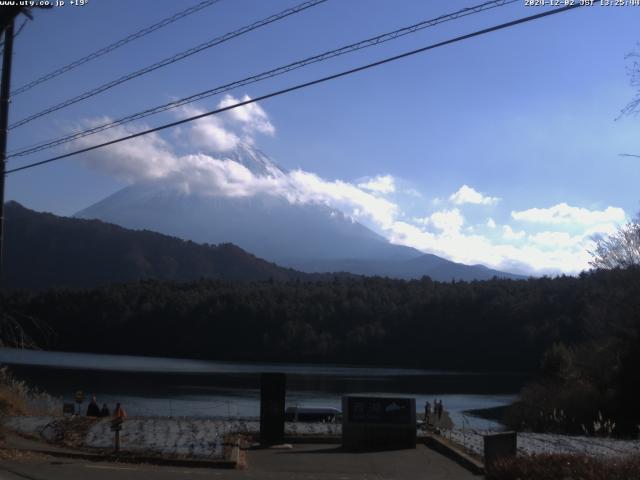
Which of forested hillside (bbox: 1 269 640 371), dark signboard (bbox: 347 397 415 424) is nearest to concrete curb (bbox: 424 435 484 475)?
dark signboard (bbox: 347 397 415 424)

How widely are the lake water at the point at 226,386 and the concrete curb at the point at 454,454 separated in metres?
23.2

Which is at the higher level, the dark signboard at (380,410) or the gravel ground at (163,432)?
the dark signboard at (380,410)

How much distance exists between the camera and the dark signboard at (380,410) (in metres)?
15.9

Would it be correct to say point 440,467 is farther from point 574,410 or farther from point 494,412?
point 494,412

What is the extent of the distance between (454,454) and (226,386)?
A: 4980 centimetres

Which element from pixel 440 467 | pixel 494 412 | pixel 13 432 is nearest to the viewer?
pixel 440 467

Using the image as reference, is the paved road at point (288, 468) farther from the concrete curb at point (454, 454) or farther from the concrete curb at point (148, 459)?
the concrete curb at point (148, 459)

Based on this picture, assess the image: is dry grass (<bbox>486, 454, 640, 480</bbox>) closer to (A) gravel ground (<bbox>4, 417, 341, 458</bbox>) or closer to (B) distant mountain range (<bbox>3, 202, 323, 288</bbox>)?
(A) gravel ground (<bbox>4, 417, 341, 458</bbox>)

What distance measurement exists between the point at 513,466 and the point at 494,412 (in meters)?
43.8

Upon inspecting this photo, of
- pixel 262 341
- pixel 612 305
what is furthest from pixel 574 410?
pixel 262 341

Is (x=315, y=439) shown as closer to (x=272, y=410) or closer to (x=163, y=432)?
(x=272, y=410)

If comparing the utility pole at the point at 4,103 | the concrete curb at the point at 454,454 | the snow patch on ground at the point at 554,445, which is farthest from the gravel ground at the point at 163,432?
the utility pole at the point at 4,103

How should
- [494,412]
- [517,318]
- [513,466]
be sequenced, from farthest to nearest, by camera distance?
[517,318]
[494,412]
[513,466]

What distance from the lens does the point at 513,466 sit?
10617mm
